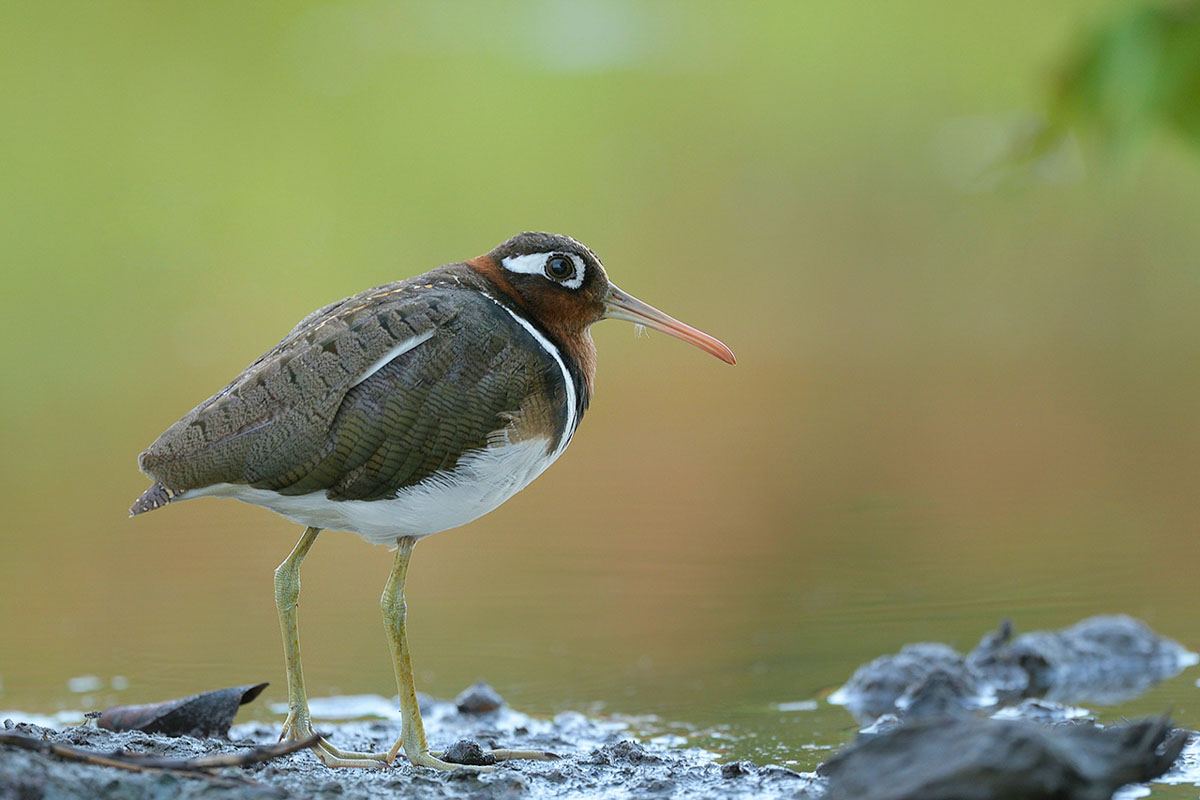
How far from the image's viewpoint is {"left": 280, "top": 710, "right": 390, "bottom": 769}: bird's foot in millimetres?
5715

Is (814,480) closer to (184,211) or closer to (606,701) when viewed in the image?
(606,701)

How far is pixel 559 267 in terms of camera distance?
6.09m

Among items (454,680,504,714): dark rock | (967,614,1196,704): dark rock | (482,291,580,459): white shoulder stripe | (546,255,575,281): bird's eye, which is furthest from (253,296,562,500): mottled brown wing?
(967,614,1196,704): dark rock

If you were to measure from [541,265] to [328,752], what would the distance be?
2043 millimetres

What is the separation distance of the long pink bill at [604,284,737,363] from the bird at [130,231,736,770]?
Answer: 0.42m

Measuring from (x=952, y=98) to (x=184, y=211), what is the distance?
15.7 metres

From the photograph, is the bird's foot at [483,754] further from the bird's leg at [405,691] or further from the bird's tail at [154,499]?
the bird's tail at [154,499]

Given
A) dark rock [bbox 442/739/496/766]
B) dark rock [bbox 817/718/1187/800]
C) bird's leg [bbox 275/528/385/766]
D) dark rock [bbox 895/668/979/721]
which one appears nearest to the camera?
dark rock [bbox 817/718/1187/800]

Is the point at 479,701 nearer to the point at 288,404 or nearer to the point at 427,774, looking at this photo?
the point at 427,774

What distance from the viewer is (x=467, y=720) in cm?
689

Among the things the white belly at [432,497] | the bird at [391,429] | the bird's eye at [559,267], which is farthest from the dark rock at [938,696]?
the bird's eye at [559,267]

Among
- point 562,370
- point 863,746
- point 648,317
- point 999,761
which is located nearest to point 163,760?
point 863,746

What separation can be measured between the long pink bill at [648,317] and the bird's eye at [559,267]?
0.64 feet

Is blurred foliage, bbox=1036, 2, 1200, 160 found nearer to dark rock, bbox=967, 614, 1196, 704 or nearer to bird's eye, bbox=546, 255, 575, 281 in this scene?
dark rock, bbox=967, 614, 1196, 704
